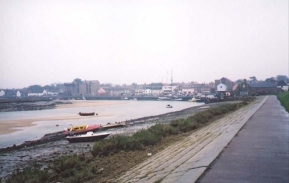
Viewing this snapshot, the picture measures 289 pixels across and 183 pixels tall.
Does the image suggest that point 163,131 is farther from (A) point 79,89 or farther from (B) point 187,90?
(A) point 79,89

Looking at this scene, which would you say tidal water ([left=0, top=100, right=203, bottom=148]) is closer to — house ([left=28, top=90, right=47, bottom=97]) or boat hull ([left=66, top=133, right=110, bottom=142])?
boat hull ([left=66, top=133, right=110, bottom=142])

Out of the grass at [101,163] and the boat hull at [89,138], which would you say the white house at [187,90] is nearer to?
the boat hull at [89,138]

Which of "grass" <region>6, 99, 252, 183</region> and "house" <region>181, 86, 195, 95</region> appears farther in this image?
"house" <region>181, 86, 195, 95</region>

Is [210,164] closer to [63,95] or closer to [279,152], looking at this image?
[279,152]

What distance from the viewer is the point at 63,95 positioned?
182125 mm

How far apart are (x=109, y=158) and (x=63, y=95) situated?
179216 mm

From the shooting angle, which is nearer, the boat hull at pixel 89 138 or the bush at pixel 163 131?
the bush at pixel 163 131

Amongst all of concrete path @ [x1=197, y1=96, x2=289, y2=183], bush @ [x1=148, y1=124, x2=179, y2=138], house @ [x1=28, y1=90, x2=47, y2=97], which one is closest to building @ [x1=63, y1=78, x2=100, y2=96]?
house @ [x1=28, y1=90, x2=47, y2=97]

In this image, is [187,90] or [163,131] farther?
[187,90]

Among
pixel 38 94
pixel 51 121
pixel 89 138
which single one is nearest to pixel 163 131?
pixel 89 138

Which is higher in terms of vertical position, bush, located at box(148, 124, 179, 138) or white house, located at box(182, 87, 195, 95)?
white house, located at box(182, 87, 195, 95)

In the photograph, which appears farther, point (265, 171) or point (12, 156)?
point (12, 156)

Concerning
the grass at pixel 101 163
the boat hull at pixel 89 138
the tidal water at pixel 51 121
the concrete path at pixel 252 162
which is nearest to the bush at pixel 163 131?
the grass at pixel 101 163

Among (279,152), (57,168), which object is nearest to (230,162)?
(279,152)
